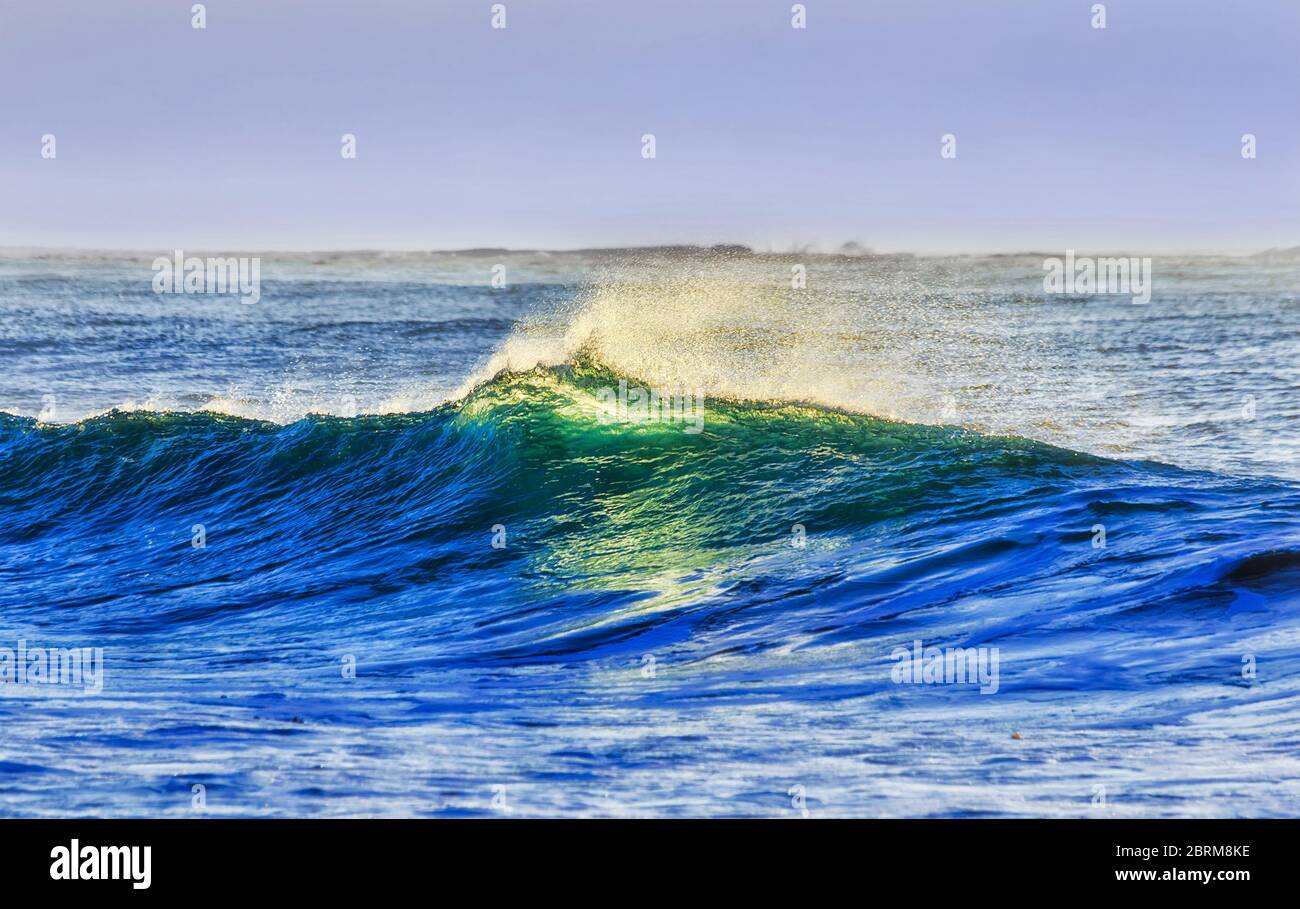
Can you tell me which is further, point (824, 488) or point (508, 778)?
point (824, 488)

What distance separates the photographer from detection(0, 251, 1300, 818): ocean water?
506cm

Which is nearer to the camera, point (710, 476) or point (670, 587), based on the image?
point (670, 587)

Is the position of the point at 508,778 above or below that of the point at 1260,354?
below

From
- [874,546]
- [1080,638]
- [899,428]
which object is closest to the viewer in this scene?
[1080,638]

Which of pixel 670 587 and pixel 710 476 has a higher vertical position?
pixel 710 476

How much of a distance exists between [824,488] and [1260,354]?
17.5 metres

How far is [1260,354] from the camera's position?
25.1 m

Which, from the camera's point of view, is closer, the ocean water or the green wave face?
the ocean water

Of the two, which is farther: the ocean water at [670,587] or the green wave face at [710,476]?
the green wave face at [710,476]

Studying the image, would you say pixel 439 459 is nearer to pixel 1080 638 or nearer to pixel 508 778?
pixel 1080 638

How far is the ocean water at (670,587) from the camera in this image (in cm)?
506

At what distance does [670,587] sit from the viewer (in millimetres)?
9062
